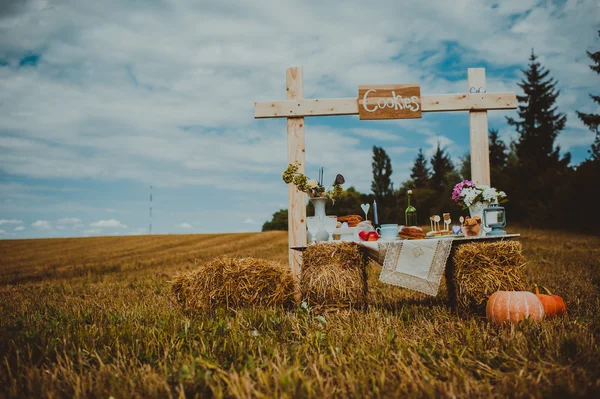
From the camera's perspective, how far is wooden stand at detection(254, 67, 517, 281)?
6109mm

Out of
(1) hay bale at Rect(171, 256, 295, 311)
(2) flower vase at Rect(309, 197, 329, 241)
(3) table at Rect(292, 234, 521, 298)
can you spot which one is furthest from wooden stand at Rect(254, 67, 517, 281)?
(3) table at Rect(292, 234, 521, 298)

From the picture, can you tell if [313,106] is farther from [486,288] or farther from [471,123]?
[486,288]

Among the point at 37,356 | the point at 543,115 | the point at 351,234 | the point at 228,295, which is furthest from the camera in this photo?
the point at 543,115

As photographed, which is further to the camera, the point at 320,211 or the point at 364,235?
the point at 320,211

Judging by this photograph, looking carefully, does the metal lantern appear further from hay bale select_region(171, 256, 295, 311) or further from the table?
hay bale select_region(171, 256, 295, 311)

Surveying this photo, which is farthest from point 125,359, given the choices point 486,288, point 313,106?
point 313,106

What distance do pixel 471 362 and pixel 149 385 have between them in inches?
80.6

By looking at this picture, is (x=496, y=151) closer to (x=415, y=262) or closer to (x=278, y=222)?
(x=278, y=222)

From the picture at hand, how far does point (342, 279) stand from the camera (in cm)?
474

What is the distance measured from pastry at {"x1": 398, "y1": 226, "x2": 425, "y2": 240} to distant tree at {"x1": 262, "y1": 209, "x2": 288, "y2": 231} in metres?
35.0

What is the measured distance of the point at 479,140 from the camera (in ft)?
20.5

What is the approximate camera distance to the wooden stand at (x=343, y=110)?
6.11 m

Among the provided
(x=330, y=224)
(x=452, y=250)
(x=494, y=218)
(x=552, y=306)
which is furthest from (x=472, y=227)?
(x=330, y=224)

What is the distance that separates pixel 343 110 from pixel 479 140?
6.76 ft
